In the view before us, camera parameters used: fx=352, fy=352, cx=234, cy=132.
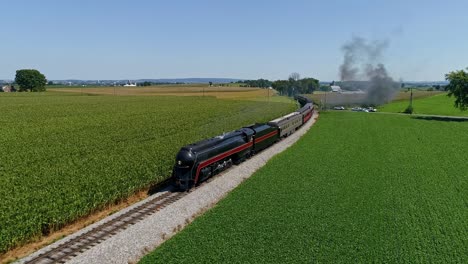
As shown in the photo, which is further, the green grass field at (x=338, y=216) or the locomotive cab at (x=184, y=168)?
the locomotive cab at (x=184, y=168)

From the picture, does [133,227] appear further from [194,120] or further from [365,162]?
[194,120]

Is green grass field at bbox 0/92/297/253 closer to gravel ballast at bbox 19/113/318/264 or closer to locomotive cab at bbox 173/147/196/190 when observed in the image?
gravel ballast at bbox 19/113/318/264

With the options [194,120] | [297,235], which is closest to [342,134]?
[194,120]

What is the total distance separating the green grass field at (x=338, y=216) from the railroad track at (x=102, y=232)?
3169 mm

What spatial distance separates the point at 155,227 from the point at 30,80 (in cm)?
16376

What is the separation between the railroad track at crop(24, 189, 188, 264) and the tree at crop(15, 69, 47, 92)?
160 meters

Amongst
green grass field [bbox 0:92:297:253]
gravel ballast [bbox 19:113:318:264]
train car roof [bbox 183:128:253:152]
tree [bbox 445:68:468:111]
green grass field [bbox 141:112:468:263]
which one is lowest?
gravel ballast [bbox 19:113:318:264]

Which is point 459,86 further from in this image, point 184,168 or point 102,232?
point 102,232

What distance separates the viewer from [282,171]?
27.6 m

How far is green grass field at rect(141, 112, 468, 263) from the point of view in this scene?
14.5 metres

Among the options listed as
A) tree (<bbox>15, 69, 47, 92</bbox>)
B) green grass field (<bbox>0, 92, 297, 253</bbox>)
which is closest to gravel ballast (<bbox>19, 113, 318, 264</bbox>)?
green grass field (<bbox>0, 92, 297, 253</bbox>)

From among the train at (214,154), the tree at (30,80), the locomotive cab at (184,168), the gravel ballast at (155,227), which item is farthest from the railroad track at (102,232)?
the tree at (30,80)

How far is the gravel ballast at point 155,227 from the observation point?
14805mm

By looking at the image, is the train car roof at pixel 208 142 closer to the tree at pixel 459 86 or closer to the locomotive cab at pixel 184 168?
the locomotive cab at pixel 184 168
